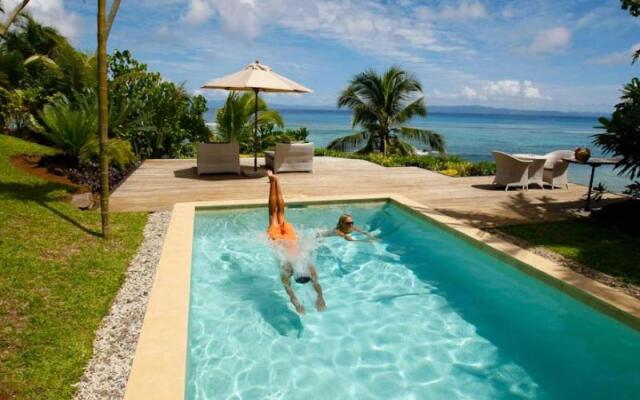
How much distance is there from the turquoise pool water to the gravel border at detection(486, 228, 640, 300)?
0.59 metres

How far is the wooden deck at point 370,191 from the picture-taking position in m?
7.75

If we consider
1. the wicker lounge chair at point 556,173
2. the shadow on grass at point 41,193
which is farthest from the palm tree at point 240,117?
the wicker lounge chair at point 556,173

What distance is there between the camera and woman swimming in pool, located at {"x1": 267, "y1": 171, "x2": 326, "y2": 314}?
509 centimetres

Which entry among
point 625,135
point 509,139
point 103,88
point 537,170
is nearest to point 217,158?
point 103,88

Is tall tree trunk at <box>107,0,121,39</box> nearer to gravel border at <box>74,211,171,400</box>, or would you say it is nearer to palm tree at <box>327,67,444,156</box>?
gravel border at <box>74,211,171,400</box>

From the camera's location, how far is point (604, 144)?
7016 mm

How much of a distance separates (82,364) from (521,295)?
463 cm

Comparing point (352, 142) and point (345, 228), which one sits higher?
point (352, 142)

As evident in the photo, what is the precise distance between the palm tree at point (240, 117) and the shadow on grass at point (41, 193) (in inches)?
303

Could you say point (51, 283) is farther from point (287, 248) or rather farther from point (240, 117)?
point (240, 117)

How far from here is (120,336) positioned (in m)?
3.43

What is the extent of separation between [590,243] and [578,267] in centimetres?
124

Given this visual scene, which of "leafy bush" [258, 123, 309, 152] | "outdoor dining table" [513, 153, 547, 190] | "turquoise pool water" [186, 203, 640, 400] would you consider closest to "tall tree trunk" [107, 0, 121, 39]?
"turquoise pool water" [186, 203, 640, 400]

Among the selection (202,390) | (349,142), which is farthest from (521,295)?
(349,142)
